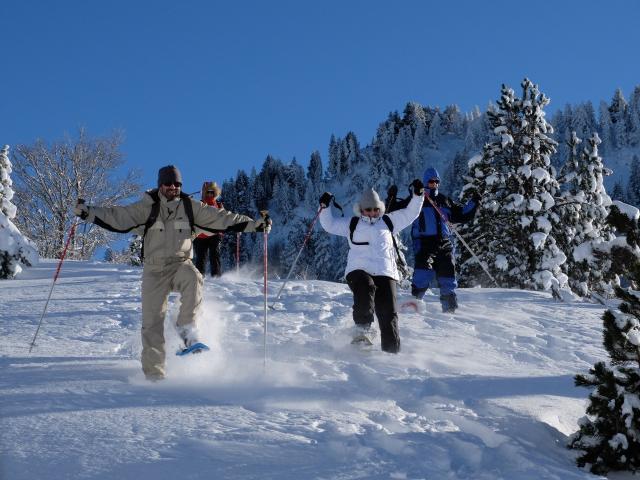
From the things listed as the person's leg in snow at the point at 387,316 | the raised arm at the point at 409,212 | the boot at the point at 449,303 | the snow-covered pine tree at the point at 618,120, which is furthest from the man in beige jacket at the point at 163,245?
the snow-covered pine tree at the point at 618,120

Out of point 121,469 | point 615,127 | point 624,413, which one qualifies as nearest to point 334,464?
point 121,469

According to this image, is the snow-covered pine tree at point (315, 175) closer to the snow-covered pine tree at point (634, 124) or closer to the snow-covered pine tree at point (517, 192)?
the snow-covered pine tree at point (634, 124)

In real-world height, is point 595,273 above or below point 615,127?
below

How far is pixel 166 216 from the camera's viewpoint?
239 inches

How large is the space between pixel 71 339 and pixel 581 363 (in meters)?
6.31

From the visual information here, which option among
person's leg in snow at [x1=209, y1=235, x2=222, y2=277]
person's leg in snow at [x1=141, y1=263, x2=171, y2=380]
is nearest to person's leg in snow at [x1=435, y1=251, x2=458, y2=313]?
person's leg in snow at [x1=209, y1=235, x2=222, y2=277]

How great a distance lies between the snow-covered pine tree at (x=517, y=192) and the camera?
77.0ft

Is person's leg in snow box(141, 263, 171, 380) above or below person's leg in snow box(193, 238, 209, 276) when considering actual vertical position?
below

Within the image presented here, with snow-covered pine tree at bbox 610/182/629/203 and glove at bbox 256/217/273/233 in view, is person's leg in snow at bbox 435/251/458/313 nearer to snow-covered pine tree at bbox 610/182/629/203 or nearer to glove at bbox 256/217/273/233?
glove at bbox 256/217/273/233

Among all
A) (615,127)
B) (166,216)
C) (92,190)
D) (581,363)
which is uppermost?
(615,127)

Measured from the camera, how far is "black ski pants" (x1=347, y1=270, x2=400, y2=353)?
23.5 ft

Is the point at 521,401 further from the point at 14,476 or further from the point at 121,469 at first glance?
the point at 14,476

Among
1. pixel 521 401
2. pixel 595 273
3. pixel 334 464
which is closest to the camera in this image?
pixel 334 464

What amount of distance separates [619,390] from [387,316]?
2.96 metres
